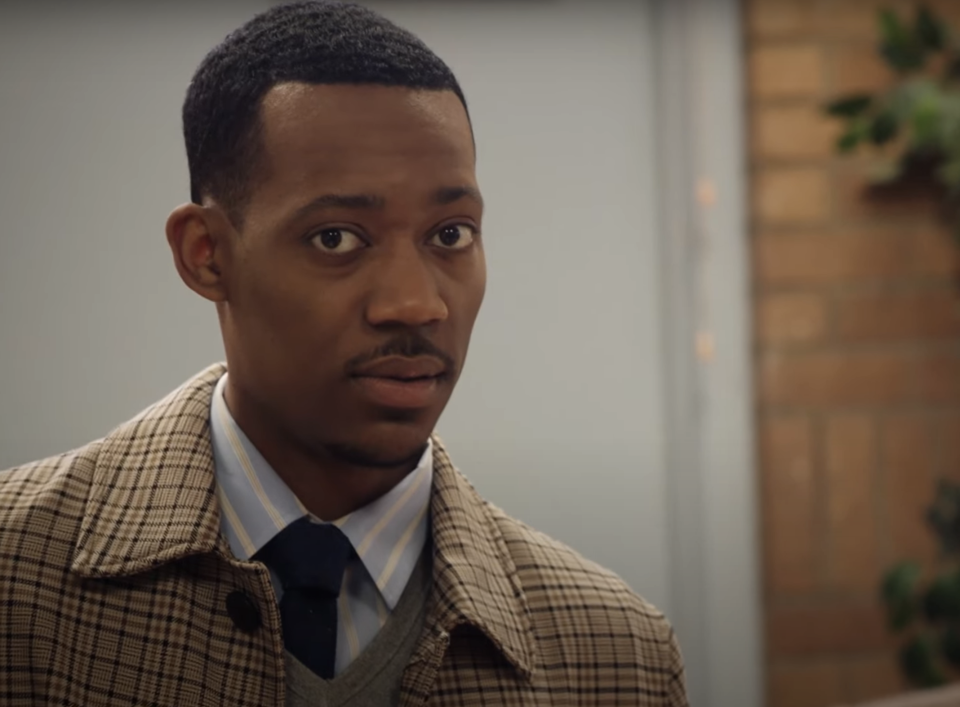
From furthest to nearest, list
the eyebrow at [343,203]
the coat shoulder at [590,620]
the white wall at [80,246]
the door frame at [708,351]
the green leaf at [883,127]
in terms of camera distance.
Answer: the green leaf at [883,127] → the door frame at [708,351] → the white wall at [80,246] → the coat shoulder at [590,620] → the eyebrow at [343,203]

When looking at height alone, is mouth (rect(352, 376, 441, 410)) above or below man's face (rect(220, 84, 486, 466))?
below

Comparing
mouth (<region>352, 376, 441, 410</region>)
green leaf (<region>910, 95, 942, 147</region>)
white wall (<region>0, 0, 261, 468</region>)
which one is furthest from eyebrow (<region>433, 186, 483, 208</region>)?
green leaf (<region>910, 95, 942, 147</region>)

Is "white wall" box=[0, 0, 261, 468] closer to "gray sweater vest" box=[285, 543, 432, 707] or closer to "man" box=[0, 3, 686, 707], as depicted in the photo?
"man" box=[0, 3, 686, 707]

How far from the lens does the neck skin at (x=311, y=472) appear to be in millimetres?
815

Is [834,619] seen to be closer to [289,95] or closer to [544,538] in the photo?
[544,538]

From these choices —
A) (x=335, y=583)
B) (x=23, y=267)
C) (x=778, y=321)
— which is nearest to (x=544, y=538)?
(x=335, y=583)

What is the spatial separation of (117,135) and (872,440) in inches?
43.9

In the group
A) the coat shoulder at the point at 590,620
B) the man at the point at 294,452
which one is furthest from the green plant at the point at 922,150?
the man at the point at 294,452

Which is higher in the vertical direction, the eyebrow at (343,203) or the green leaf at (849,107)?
the green leaf at (849,107)

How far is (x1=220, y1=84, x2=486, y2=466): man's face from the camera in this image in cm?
76

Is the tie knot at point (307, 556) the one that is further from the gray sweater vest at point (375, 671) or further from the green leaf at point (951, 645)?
the green leaf at point (951, 645)

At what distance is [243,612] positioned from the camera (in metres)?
0.79

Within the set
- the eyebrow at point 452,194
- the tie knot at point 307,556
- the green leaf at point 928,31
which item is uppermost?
the green leaf at point 928,31

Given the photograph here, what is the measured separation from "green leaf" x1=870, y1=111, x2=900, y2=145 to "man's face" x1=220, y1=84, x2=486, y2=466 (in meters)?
1.04
